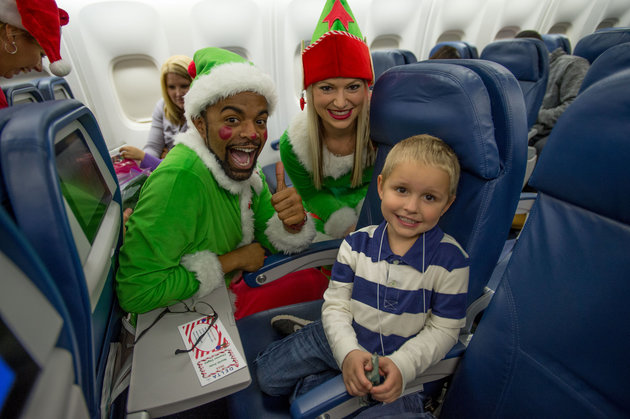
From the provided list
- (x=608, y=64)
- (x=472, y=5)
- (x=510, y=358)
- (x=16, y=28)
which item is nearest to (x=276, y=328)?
(x=510, y=358)

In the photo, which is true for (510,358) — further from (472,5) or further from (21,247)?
(472,5)

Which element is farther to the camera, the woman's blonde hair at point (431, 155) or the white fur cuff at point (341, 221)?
the white fur cuff at point (341, 221)

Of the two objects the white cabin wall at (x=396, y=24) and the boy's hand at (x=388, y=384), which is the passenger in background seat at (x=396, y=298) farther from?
the white cabin wall at (x=396, y=24)

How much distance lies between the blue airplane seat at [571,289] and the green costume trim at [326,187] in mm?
1108

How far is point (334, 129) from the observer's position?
183 centimetres

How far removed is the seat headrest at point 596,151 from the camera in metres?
0.61

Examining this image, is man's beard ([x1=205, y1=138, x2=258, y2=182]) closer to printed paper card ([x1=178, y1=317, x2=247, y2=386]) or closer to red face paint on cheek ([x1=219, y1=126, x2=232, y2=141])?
red face paint on cheek ([x1=219, y1=126, x2=232, y2=141])

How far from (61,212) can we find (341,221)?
151cm

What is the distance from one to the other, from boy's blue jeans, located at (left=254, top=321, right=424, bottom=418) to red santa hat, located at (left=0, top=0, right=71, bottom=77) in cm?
157

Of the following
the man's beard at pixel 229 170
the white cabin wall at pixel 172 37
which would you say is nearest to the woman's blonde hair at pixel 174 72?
the white cabin wall at pixel 172 37

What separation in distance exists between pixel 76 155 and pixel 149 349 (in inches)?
25.2

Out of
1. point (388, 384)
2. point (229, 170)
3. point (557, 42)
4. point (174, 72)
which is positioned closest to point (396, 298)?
point (388, 384)

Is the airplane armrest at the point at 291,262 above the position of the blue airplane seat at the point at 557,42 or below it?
below

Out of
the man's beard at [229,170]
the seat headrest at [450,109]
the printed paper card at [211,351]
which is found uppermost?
the seat headrest at [450,109]
